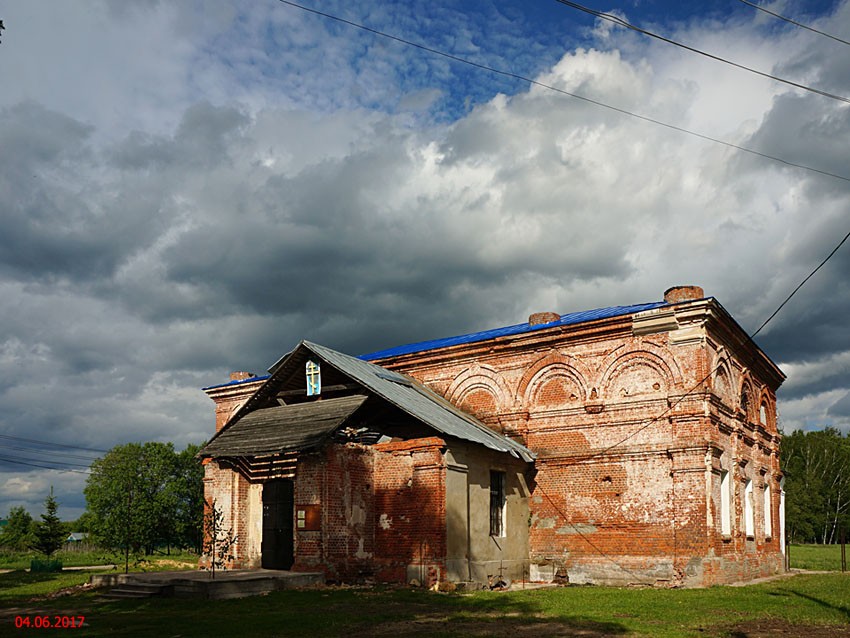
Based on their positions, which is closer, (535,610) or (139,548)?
(535,610)

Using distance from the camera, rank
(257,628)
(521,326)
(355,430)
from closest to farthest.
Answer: (257,628)
(355,430)
(521,326)

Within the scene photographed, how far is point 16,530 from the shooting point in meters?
51.0

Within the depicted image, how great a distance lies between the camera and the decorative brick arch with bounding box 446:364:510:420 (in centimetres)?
2222

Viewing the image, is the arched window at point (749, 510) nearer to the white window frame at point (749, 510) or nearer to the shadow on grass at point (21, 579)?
the white window frame at point (749, 510)

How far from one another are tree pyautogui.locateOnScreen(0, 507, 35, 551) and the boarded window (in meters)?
38.0

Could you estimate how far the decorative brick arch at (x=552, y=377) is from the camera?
2078cm

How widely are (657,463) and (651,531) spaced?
1.69m

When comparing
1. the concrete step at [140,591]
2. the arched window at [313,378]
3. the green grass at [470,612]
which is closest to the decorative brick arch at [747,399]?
the green grass at [470,612]

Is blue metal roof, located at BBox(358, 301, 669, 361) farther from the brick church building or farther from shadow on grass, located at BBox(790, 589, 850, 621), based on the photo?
shadow on grass, located at BBox(790, 589, 850, 621)

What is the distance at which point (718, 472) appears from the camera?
19.0 metres

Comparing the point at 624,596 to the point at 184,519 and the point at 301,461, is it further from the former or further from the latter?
the point at 184,519

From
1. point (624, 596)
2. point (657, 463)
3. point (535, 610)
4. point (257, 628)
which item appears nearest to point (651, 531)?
point (657, 463)
